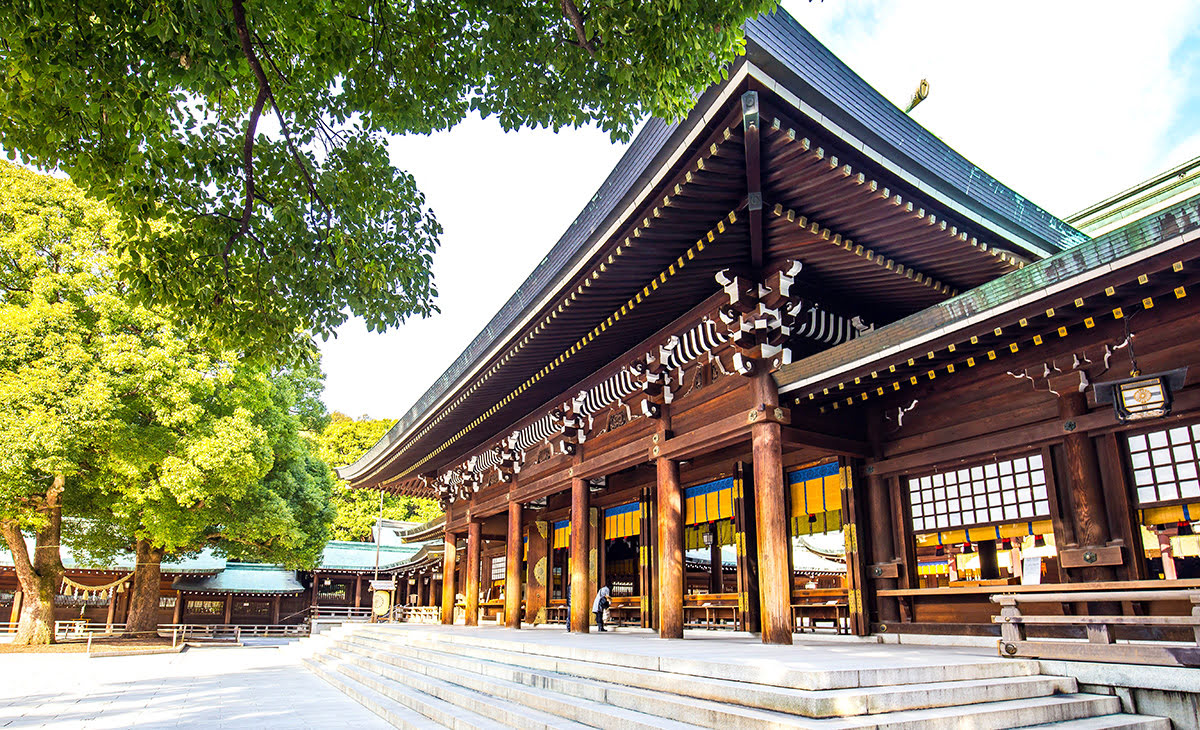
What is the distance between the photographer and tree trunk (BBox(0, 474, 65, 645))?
22.5m

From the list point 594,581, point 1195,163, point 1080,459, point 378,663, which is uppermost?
point 1195,163

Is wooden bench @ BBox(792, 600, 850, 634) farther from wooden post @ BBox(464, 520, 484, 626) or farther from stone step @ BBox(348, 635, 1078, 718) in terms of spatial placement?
wooden post @ BBox(464, 520, 484, 626)

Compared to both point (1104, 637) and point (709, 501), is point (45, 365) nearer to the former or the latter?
point (709, 501)

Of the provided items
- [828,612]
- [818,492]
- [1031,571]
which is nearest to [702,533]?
[828,612]

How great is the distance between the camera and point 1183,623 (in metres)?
5.43

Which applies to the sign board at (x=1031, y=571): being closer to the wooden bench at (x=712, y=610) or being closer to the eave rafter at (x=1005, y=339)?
the eave rafter at (x=1005, y=339)

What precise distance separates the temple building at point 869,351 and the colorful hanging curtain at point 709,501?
0.06 meters

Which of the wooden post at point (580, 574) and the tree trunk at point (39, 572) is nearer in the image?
the wooden post at point (580, 574)

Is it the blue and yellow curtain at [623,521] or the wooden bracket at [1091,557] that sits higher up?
the blue and yellow curtain at [623,521]

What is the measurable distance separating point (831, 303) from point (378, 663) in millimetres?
10599

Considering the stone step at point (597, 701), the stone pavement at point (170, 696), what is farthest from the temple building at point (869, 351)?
the stone pavement at point (170, 696)

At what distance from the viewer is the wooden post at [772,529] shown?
8430 millimetres

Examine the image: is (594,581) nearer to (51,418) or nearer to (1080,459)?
(1080,459)

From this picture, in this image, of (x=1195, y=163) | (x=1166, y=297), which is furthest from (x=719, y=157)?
(x=1195, y=163)
